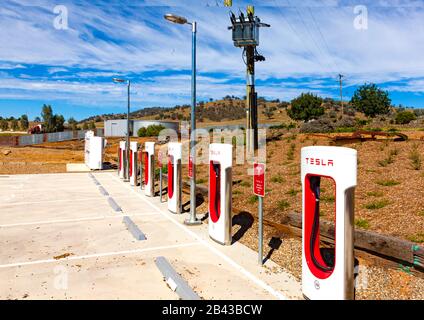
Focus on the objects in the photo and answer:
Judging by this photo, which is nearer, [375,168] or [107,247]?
[107,247]

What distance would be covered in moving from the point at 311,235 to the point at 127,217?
612 centimetres

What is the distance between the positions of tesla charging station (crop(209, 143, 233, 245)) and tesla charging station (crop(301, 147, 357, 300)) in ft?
8.22

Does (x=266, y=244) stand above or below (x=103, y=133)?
below

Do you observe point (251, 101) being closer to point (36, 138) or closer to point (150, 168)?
point (150, 168)

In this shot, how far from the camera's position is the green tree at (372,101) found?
6431 cm

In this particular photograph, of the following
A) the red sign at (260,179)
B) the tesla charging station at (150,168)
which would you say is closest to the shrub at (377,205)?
the red sign at (260,179)

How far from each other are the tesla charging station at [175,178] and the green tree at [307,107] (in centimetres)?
5428

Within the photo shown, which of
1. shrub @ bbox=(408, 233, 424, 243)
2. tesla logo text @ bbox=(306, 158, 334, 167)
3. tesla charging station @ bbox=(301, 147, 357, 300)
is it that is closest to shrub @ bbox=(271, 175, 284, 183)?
shrub @ bbox=(408, 233, 424, 243)

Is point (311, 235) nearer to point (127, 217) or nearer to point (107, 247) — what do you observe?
point (107, 247)

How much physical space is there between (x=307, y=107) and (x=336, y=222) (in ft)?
197

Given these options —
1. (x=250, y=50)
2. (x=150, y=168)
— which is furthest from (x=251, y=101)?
(x=150, y=168)

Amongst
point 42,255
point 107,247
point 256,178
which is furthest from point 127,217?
point 256,178

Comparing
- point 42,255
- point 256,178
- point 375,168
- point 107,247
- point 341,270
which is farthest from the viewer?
point 375,168
